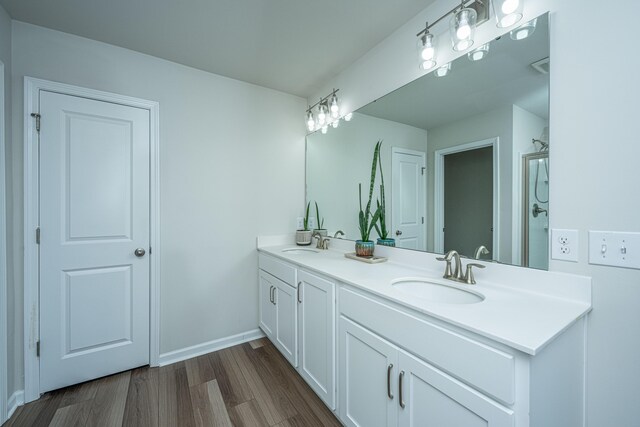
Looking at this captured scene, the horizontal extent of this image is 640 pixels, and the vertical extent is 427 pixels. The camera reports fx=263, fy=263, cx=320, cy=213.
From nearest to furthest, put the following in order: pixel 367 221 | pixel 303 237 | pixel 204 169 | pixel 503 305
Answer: pixel 503 305 < pixel 367 221 < pixel 204 169 < pixel 303 237

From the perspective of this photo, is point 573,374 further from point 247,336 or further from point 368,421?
point 247,336

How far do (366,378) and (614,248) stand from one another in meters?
1.05

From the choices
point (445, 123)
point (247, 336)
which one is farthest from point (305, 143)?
point (247, 336)

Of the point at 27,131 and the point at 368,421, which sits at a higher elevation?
the point at 27,131

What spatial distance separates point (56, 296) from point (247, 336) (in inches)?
53.9

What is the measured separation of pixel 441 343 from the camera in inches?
33.8

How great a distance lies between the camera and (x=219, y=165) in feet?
7.33

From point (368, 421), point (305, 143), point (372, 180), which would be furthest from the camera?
point (305, 143)

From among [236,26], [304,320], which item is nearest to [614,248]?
[304,320]

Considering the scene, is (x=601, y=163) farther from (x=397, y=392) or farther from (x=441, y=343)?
(x=397, y=392)

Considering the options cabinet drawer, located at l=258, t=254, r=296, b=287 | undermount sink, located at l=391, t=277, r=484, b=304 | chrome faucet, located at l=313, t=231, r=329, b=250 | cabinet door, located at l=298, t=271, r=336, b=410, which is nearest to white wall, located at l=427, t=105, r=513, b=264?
undermount sink, located at l=391, t=277, r=484, b=304

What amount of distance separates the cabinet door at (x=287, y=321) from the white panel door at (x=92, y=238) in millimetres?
976

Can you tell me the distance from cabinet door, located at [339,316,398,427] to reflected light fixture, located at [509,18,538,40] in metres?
1.40

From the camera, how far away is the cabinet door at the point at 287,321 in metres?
1.78
